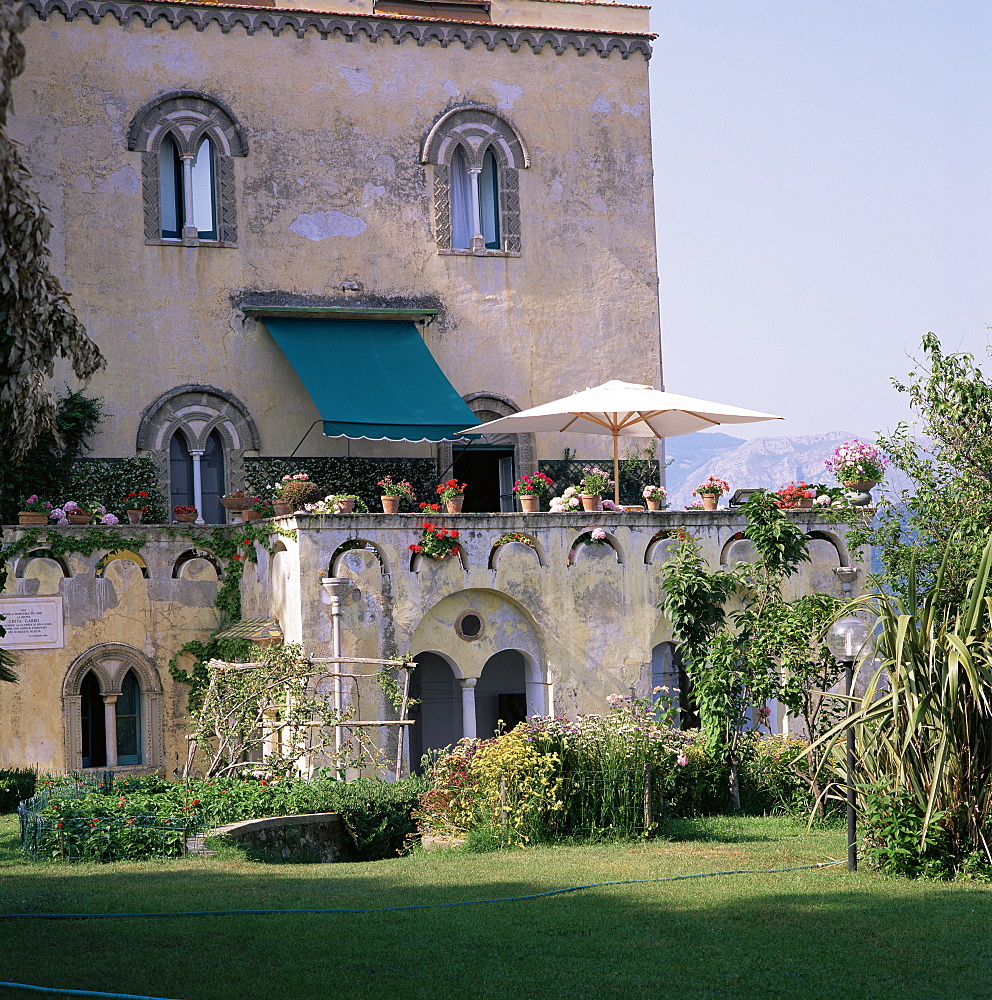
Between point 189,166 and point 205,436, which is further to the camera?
point 189,166

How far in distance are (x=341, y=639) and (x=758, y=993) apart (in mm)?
10910

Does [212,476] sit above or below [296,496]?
above

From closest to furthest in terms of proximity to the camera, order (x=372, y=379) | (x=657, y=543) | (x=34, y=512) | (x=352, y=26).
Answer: (x=657, y=543) < (x=34, y=512) < (x=372, y=379) < (x=352, y=26)

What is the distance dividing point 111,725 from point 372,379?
23.4ft

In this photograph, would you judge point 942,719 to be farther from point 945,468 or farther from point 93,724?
point 93,724

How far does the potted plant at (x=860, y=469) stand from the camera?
21.1 meters

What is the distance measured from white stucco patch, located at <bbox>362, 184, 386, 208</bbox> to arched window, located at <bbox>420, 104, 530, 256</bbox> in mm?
1037

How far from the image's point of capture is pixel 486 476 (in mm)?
26844

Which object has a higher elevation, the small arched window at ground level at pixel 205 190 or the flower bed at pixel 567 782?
the small arched window at ground level at pixel 205 190

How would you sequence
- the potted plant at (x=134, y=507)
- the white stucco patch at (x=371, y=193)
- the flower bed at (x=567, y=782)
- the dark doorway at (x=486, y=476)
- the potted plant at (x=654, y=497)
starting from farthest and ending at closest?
the dark doorway at (x=486, y=476) < the white stucco patch at (x=371, y=193) < the potted plant at (x=134, y=507) < the potted plant at (x=654, y=497) < the flower bed at (x=567, y=782)

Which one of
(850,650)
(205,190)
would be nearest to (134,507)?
A: (205,190)

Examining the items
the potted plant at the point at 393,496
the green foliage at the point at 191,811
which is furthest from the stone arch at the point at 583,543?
the green foliage at the point at 191,811

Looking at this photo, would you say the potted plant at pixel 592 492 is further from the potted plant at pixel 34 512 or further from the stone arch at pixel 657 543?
the potted plant at pixel 34 512

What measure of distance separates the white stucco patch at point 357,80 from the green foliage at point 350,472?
265 inches
